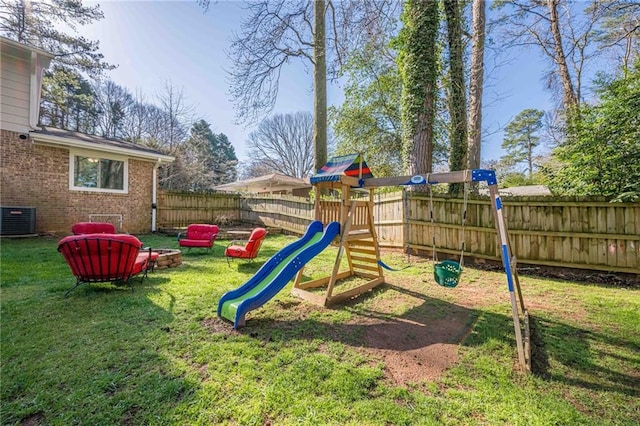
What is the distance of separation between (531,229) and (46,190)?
13.3m

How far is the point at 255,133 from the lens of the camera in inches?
1227

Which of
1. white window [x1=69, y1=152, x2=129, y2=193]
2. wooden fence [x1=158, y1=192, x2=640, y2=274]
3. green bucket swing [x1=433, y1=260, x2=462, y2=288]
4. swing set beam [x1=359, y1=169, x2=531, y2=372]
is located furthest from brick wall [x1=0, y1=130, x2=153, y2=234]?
green bucket swing [x1=433, y1=260, x2=462, y2=288]

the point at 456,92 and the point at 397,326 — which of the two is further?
the point at 456,92

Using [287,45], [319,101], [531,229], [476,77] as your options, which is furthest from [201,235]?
[476,77]

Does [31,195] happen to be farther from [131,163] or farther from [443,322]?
[443,322]

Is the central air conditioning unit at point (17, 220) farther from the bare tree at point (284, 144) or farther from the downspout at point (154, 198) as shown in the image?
the bare tree at point (284, 144)

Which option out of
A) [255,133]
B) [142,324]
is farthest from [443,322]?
[255,133]

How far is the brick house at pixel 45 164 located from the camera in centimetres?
786

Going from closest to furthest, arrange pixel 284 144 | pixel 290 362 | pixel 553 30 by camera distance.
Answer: pixel 290 362 < pixel 553 30 < pixel 284 144

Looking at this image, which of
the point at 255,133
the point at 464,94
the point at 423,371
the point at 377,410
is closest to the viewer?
the point at 377,410

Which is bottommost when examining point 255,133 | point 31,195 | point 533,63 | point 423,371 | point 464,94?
point 423,371

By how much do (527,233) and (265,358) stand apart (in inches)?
237

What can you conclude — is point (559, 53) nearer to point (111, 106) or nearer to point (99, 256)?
point (99, 256)

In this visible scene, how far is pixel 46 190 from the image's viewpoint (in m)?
8.31
